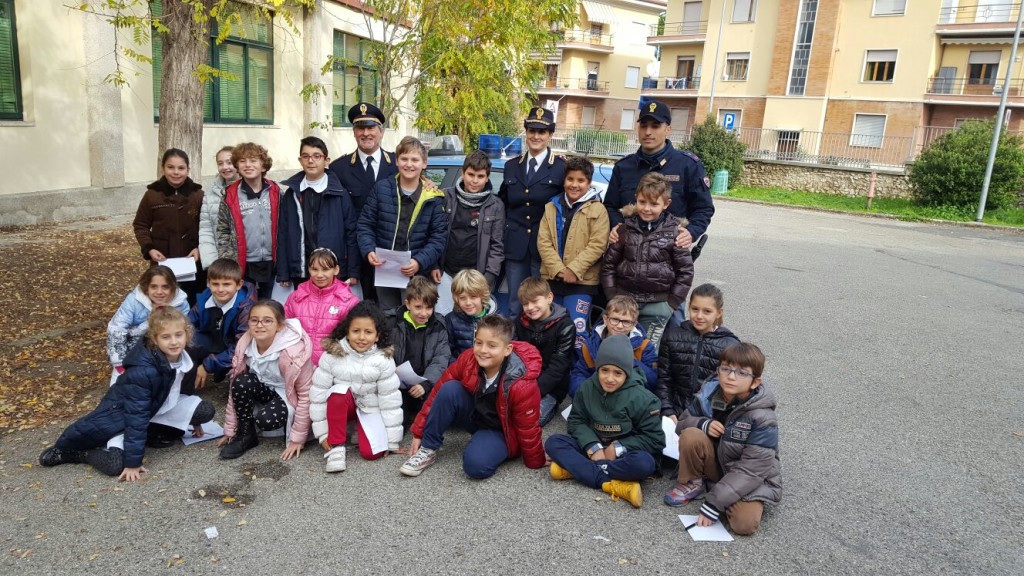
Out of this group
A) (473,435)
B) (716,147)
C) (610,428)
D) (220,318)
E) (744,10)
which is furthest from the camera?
(744,10)

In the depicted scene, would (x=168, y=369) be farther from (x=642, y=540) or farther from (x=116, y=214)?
(x=116, y=214)

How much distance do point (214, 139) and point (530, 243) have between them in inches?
400

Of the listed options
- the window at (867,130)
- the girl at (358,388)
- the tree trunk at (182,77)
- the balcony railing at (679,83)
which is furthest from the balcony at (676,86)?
the girl at (358,388)

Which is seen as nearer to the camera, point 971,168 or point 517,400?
point 517,400

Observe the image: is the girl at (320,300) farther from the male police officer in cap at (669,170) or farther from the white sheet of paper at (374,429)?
the male police officer in cap at (669,170)

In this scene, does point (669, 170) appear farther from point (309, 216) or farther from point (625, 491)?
point (309, 216)

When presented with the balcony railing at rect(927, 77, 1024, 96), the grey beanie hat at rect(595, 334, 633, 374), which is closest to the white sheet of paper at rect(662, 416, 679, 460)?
the grey beanie hat at rect(595, 334, 633, 374)

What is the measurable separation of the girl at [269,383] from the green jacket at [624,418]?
1.66 m

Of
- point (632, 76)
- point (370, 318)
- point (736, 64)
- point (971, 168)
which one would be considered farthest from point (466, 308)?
point (632, 76)

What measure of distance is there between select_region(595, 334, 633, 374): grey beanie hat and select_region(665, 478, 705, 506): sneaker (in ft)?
2.21

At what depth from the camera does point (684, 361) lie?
169 inches

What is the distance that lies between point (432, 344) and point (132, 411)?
176 centimetres

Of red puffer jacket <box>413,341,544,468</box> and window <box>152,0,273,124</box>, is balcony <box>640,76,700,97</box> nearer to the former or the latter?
window <box>152,0,273,124</box>

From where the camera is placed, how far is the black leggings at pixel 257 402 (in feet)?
13.5
